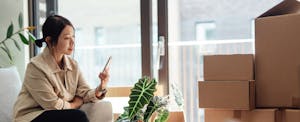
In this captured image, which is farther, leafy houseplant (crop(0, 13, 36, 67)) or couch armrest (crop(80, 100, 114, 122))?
leafy houseplant (crop(0, 13, 36, 67))

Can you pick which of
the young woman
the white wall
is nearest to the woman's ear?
the young woman

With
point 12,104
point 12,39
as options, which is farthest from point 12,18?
point 12,104

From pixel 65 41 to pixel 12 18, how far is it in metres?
1.07

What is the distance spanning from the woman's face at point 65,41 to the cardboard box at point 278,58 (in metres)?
1.06

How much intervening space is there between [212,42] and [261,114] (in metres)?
1.01

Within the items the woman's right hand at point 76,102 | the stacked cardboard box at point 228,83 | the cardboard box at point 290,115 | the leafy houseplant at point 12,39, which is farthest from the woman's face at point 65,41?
the cardboard box at point 290,115

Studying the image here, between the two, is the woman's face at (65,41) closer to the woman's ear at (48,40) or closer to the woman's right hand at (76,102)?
the woman's ear at (48,40)

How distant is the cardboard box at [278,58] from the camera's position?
5.75ft

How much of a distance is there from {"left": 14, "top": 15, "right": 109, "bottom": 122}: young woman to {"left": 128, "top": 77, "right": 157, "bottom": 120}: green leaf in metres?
0.18

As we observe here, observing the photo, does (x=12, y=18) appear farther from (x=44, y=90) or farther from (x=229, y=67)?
(x=229, y=67)

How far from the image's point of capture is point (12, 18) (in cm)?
288

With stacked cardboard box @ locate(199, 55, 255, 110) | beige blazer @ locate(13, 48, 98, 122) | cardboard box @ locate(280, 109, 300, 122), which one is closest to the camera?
cardboard box @ locate(280, 109, 300, 122)

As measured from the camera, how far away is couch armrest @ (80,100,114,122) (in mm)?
1957

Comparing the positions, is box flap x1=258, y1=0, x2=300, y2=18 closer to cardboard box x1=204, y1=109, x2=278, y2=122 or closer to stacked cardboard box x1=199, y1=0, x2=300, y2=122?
stacked cardboard box x1=199, y1=0, x2=300, y2=122
